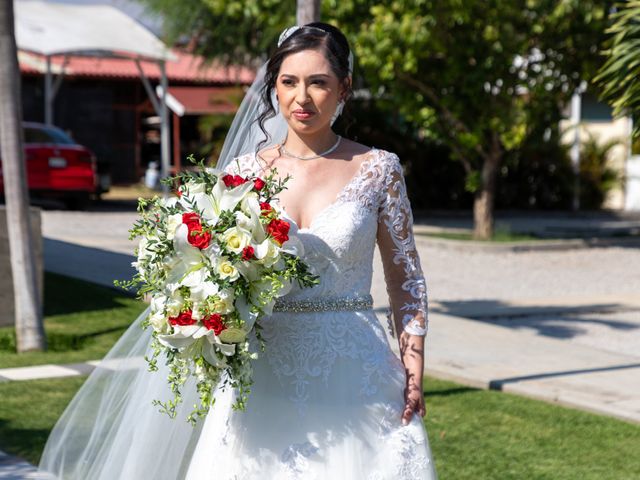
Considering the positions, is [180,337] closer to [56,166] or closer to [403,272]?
[403,272]

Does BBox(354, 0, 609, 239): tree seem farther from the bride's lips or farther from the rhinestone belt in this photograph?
the rhinestone belt

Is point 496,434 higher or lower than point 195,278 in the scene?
lower

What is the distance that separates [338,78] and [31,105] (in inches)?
1160

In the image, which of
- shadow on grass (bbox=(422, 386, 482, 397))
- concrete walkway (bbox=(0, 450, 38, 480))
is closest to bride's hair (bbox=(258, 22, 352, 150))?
concrete walkway (bbox=(0, 450, 38, 480))

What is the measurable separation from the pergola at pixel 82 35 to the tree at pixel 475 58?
250 inches

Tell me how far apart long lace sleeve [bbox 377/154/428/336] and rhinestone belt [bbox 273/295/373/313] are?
0.47ft

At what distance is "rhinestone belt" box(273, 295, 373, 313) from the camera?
331 centimetres

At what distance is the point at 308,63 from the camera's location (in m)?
3.34

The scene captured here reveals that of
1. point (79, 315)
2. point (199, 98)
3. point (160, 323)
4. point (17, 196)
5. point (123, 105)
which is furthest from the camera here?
point (123, 105)

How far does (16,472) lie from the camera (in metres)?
5.47

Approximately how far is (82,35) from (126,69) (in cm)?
788

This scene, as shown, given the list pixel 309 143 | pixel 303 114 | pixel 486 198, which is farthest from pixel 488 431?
pixel 486 198

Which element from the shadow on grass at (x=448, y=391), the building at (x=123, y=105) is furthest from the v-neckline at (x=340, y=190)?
the building at (x=123, y=105)

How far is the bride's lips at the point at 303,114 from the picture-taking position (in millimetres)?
3330
